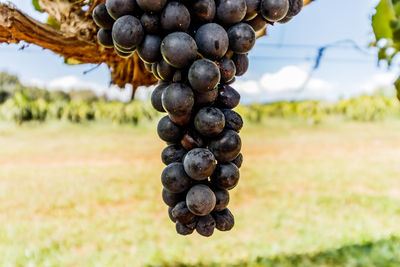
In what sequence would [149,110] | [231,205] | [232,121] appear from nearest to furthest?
[232,121], [231,205], [149,110]

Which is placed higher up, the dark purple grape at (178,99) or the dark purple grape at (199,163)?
the dark purple grape at (178,99)

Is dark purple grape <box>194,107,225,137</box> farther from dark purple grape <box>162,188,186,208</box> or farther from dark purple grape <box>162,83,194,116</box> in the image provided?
dark purple grape <box>162,188,186,208</box>

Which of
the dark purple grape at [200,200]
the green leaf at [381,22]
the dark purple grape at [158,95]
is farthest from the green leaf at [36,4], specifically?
the green leaf at [381,22]

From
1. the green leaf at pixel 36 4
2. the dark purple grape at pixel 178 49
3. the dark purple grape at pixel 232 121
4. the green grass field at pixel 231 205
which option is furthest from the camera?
the green grass field at pixel 231 205

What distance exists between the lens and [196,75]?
24.7 inches

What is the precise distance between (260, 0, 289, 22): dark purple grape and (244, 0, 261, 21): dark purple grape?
0.4 inches

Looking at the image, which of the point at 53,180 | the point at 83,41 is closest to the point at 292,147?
the point at 53,180

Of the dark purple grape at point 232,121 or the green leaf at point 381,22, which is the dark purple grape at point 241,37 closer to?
the dark purple grape at point 232,121

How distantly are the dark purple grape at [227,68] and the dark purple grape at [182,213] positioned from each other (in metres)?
0.28

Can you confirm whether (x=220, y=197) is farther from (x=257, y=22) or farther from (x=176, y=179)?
(x=257, y=22)

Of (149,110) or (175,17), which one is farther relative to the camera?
(149,110)

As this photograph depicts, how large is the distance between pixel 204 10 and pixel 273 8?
0.46ft

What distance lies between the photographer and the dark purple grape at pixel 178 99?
0.65 m

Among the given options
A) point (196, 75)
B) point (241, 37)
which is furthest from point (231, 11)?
point (196, 75)
